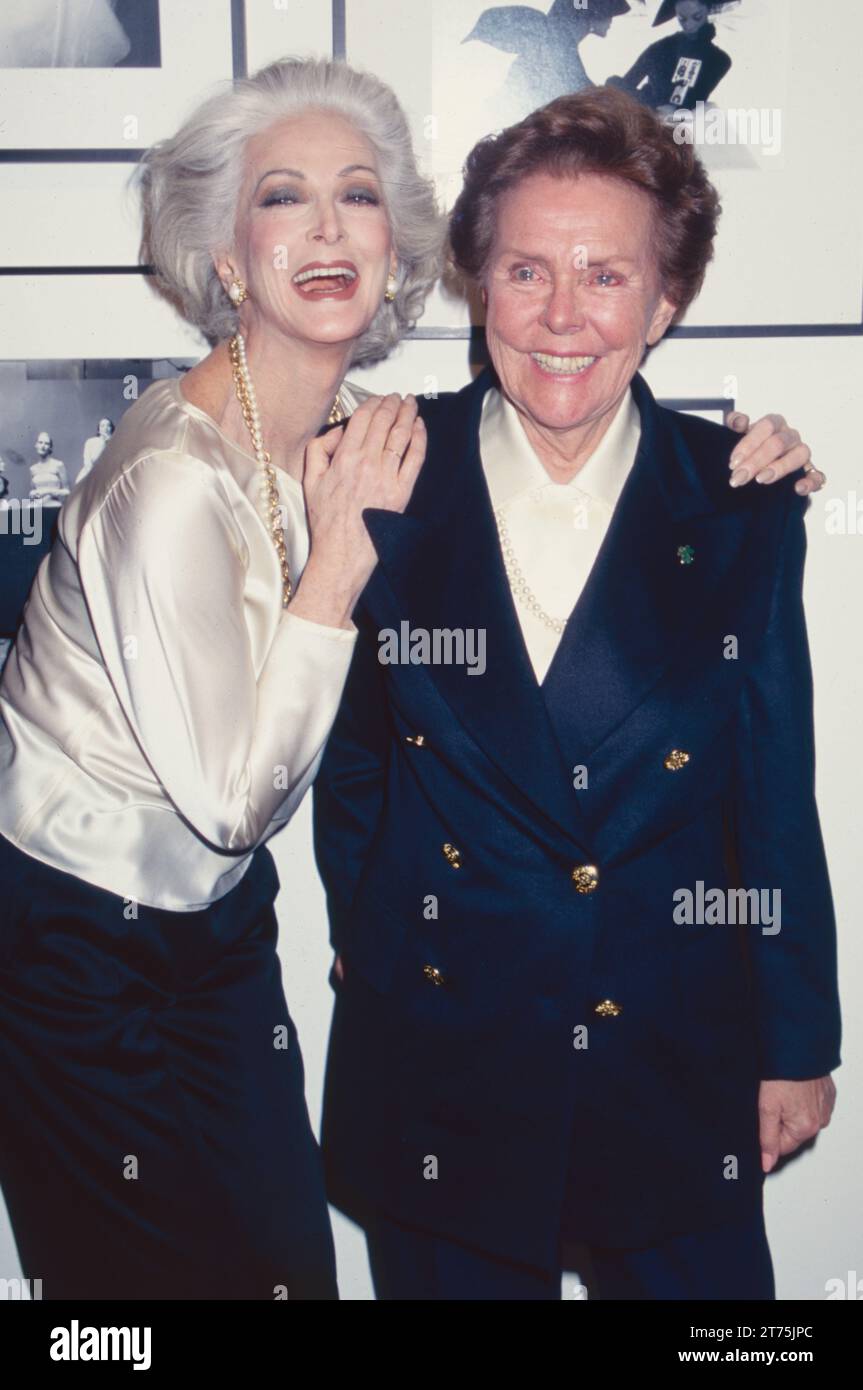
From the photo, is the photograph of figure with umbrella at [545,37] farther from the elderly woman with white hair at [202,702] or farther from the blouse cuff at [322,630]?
the blouse cuff at [322,630]

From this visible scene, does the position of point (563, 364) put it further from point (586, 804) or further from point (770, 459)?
point (586, 804)

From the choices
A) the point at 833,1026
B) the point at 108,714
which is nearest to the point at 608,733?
the point at 833,1026

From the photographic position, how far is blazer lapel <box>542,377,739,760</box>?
1304 millimetres

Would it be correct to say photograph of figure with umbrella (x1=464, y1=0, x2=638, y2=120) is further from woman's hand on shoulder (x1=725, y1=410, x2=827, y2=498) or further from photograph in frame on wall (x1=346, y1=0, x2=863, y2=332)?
woman's hand on shoulder (x1=725, y1=410, x2=827, y2=498)

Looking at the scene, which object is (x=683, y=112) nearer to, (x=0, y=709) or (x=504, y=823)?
(x=504, y=823)

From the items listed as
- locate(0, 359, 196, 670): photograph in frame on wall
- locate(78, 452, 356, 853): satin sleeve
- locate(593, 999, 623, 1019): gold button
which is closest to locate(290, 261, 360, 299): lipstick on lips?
locate(78, 452, 356, 853): satin sleeve

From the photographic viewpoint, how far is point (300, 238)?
1.38m

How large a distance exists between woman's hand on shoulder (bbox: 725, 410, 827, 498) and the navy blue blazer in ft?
0.06

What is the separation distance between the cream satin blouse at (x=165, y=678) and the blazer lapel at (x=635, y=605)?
263mm

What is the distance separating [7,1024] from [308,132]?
113 centimetres

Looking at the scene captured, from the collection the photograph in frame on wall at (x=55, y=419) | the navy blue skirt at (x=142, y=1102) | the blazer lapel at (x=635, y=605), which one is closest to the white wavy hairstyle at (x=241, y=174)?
the photograph in frame on wall at (x=55, y=419)

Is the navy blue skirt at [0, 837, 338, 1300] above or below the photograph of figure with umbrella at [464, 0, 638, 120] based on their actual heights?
below

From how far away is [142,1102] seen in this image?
148 cm

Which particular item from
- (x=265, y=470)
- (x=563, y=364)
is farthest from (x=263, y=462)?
(x=563, y=364)
